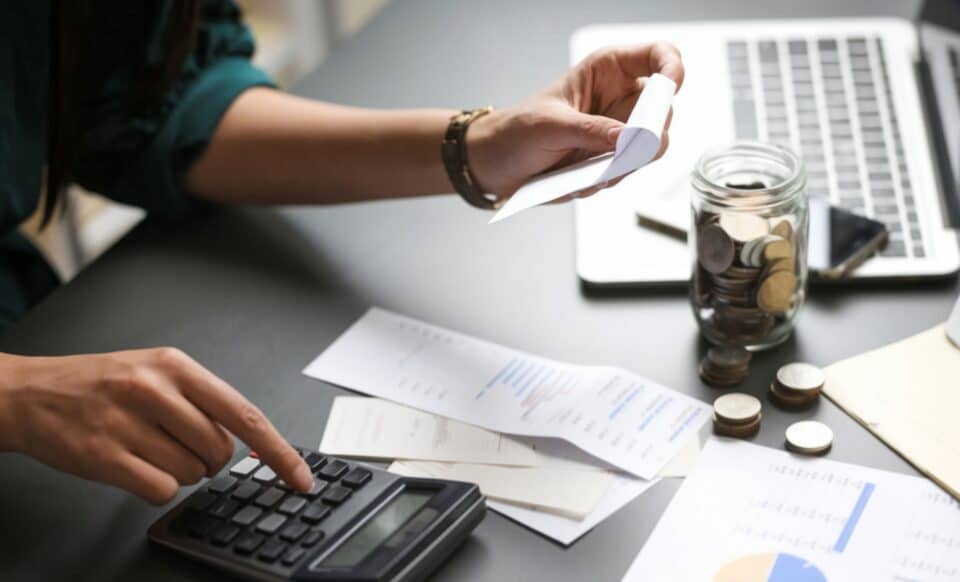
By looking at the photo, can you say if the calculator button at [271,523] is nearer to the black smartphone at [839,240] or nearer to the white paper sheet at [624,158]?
the white paper sheet at [624,158]

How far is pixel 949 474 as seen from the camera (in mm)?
708

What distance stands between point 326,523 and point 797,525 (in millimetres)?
281

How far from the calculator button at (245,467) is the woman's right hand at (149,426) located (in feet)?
0.06

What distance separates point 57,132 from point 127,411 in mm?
412

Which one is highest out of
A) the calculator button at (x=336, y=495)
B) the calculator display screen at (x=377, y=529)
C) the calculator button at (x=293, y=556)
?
the calculator button at (x=293, y=556)

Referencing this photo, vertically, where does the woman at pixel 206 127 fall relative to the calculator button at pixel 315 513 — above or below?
above

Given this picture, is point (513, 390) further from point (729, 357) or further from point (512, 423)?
point (729, 357)

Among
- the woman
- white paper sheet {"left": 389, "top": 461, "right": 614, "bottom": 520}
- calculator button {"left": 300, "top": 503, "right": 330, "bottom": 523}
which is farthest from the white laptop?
calculator button {"left": 300, "top": 503, "right": 330, "bottom": 523}

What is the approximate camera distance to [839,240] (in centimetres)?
91

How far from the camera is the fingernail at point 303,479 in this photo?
69 cm

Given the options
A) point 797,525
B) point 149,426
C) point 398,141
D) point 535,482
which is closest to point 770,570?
point 797,525

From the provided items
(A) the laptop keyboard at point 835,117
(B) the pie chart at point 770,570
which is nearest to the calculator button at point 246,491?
(B) the pie chart at point 770,570

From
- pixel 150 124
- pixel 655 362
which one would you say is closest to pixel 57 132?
pixel 150 124

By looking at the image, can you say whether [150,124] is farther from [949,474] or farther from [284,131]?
[949,474]
